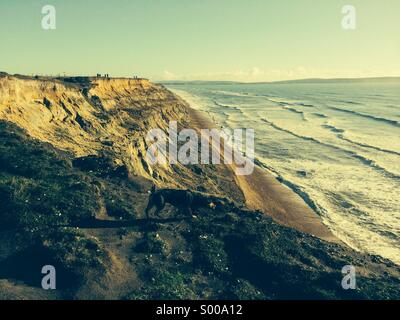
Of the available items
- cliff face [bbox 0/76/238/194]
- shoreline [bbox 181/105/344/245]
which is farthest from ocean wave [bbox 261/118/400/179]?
cliff face [bbox 0/76/238/194]

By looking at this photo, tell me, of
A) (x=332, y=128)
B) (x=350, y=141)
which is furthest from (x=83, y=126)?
(x=332, y=128)

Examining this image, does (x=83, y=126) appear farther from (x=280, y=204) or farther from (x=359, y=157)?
(x=359, y=157)

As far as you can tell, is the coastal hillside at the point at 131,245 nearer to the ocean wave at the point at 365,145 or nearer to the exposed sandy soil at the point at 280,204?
the exposed sandy soil at the point at 280,204

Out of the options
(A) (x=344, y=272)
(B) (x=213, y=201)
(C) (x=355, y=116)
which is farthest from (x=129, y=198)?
(C) (x=355, y=116)

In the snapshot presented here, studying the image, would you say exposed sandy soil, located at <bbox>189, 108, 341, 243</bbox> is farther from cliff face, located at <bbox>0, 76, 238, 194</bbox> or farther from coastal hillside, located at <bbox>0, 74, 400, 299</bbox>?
coastal hillside, located at <bbox>0, 74, 400, 299</bbox>

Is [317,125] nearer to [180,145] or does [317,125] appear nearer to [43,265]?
[180,145]

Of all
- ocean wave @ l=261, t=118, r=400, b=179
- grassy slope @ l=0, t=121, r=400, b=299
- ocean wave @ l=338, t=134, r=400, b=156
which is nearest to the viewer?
grassy slope @ l=0, t=121, r=400, b=299
